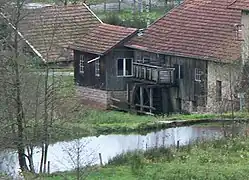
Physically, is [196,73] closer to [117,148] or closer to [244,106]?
[244,106]

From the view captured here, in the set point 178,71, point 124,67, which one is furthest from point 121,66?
point 178,71

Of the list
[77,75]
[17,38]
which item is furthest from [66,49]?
[17,38]

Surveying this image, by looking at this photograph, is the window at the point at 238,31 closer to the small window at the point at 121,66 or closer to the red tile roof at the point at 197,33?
the red tile roof at the point at 197,33

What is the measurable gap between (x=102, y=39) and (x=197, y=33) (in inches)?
206

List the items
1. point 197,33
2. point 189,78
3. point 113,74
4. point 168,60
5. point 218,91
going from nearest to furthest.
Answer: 1. point 218,91
2. point 189,78
3. point 197,33
4. point 168,60
5. point 113,74

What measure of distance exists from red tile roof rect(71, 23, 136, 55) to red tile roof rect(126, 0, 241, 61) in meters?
0.62

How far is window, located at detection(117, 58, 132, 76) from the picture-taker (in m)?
45.1

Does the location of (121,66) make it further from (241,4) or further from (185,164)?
(185,164)

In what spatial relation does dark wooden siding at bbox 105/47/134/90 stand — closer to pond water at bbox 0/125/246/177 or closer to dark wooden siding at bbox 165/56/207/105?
dark wooden siding at bbox 165/56/207/105

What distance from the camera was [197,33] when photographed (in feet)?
143

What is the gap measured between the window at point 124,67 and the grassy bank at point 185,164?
53.8ft

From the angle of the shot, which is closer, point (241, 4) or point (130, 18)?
point (241, 4)

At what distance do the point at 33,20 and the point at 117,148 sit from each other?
16.9m

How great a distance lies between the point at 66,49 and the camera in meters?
48.2
